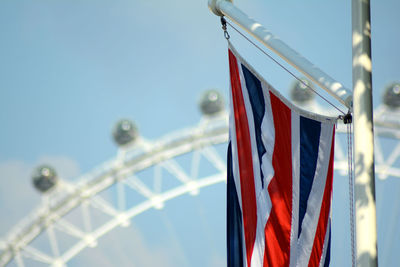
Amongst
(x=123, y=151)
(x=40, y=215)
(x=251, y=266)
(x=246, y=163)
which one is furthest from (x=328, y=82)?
(x=40, y=215)

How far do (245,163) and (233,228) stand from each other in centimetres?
69

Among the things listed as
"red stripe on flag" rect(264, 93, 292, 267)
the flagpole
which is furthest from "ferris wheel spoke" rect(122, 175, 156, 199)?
the flagpole

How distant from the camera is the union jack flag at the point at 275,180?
718cm

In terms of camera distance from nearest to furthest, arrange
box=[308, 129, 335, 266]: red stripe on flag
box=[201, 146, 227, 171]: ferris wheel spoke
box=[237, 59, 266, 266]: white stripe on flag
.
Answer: box=[308, 129, 335, 266]: red stripe on flag → box=[237, 59, 266, 266]: white stripe on flag → box=[201, 146, 227, 171]: ferris wheel spoke

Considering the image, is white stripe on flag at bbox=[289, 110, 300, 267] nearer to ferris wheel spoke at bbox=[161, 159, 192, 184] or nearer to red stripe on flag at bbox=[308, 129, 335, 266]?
red stripe on flag at bbox=[308, 129, 335, 266]

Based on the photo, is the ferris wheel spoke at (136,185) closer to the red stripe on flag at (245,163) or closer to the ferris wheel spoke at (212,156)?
the ferris wheel spoke at (212,156)

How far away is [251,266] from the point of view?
24.4ft

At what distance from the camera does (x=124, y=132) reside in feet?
81.3

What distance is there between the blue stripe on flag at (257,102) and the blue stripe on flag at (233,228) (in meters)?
0.46

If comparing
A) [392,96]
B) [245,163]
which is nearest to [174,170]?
[392,96]

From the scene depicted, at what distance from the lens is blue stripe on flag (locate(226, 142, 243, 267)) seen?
7664mm

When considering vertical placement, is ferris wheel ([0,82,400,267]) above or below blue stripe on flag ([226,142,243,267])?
above

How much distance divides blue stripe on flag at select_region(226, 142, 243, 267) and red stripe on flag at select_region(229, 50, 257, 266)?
0.15 metres

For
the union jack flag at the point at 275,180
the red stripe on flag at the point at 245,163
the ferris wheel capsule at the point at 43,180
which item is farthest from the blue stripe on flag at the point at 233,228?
the ferris wheel capsule at the point at 43,180
